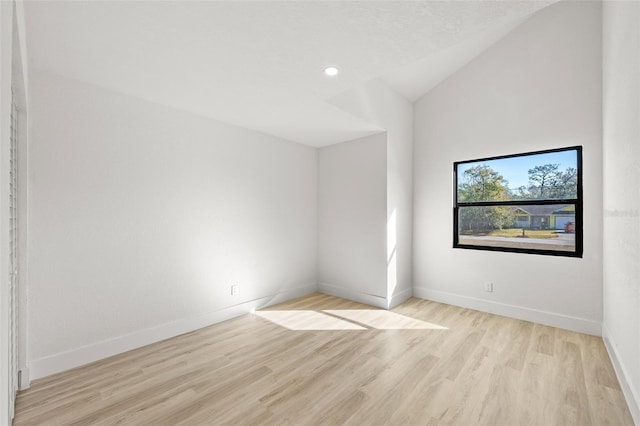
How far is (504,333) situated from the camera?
307 cm

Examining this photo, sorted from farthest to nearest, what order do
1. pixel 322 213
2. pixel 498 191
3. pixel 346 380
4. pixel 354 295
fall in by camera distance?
pixel 322 213 → pixel 354 295 → pixel 498 191 → pixel 346 380

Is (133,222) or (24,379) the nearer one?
(24,379)

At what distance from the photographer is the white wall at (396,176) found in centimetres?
366

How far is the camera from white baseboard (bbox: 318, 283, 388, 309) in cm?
389

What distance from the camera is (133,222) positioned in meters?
2.70

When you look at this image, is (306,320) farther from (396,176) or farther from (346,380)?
(396,176)

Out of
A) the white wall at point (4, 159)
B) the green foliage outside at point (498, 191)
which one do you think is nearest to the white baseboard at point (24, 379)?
the white wall at point (4, 159)

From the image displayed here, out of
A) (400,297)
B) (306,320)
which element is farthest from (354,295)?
(306,320)

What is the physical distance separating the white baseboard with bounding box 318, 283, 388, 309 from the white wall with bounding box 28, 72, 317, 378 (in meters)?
0.96

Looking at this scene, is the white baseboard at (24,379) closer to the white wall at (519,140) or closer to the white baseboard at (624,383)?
the white baseboard at (624,383)

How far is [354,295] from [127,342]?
2.74m

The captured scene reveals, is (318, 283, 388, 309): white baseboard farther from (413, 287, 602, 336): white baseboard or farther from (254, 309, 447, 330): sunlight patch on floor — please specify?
(413, 287, 602, 336): white baseboard

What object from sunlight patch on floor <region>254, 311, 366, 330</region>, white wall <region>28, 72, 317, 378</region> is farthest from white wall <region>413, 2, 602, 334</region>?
white wall <region>28, 72, 317, 378</region>

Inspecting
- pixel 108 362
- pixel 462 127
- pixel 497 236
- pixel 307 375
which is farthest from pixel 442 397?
pixel 462 127
